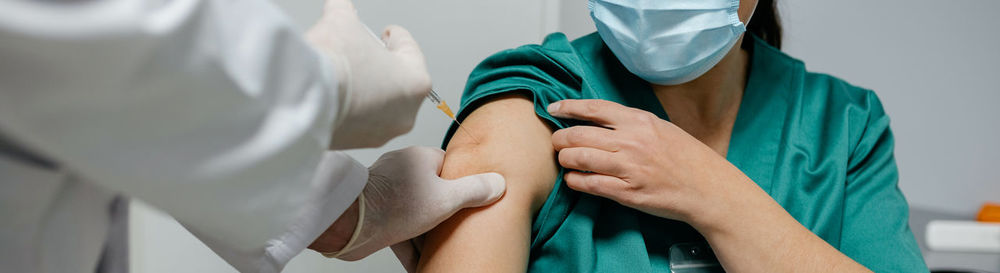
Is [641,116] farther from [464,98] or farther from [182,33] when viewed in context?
[182,33]

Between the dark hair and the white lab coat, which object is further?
the dark hair

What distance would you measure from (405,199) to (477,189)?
0.09 metres

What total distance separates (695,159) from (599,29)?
0.27 meters

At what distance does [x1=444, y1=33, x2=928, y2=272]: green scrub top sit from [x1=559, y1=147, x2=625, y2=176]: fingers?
0.19 feet

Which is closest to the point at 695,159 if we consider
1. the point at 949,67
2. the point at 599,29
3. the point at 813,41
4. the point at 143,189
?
the point at 599,29

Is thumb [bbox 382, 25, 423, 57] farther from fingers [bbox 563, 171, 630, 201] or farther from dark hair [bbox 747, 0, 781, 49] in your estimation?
dark hair [bbox 747, 0, 781, 49]

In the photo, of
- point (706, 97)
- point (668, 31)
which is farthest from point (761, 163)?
point (668, 31)

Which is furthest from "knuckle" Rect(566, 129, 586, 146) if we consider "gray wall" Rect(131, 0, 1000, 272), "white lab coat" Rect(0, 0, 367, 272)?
"gray wall" Rect(131, 0, 1000, 272)

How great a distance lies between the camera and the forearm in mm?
941

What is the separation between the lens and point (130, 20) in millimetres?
408

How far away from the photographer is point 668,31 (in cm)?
102

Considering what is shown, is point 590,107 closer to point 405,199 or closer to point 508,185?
point 508,185

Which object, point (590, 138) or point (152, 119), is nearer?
point (152, 119)

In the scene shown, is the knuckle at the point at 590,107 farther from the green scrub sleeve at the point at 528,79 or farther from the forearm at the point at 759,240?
the forearm at the point at 759,240
